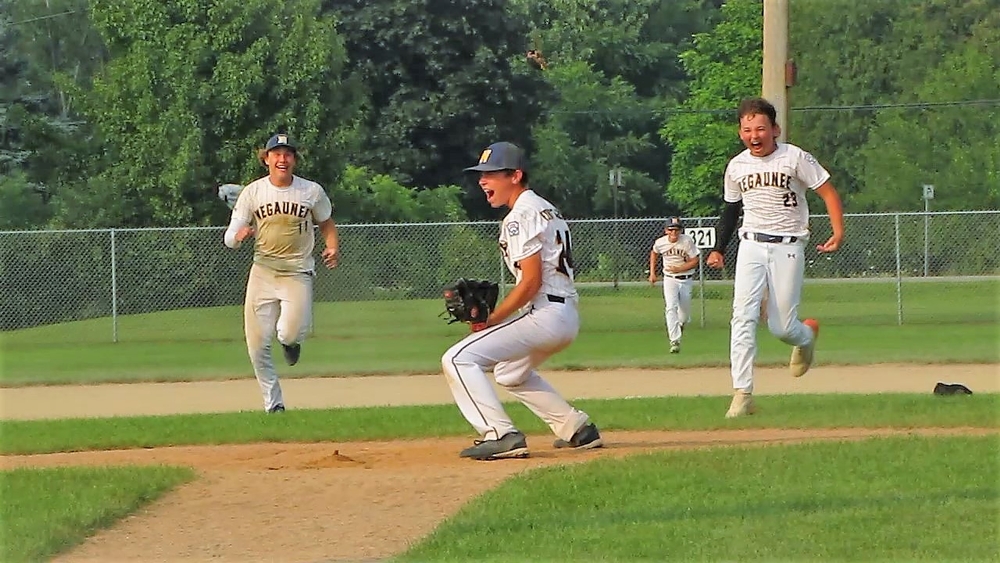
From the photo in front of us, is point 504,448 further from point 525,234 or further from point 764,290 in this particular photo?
point 764,290

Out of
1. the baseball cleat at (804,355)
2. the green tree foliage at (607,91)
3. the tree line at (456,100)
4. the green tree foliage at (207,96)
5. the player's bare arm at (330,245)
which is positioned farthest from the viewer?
the green tree foliage at (607,91)

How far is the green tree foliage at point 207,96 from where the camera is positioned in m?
33.2

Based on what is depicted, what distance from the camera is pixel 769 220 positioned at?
9.91 metres

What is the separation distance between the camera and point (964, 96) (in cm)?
4794

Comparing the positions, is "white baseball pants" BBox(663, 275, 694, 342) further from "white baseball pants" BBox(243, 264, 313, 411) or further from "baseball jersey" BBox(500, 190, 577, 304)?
"baseball jersey" BBox(500, 190, 577, 304)

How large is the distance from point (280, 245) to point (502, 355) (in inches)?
139

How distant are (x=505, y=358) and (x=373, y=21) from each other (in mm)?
42477

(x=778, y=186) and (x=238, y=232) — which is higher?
(x=778, y=186)

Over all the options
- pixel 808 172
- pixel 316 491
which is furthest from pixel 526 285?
pixel 808 172

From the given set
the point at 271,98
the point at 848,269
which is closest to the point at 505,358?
the point at 848,269

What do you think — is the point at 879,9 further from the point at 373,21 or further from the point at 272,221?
the point at 272,221

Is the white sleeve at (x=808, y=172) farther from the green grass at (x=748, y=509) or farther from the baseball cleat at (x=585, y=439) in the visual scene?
the baseball cleat at (x=585, y=439)

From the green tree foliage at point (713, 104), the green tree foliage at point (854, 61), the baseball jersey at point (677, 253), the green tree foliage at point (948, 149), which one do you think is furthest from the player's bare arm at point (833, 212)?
the green tree foliage at point (713, 104)

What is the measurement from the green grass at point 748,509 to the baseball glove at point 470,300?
108 centimetres
